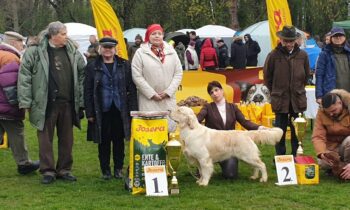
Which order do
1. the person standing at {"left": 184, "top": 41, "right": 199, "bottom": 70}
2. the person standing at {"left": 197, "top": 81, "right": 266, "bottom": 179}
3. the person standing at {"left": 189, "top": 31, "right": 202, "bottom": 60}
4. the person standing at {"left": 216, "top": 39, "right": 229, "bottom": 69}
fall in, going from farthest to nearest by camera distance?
the person standing at {"left": 216, "top": 39, "right": 229, "bottom": 69}
the person standing at {"left": 189, "top": 31, "right": 202, "bottom": 60}
the person standing at {"left": 184, "top": 41, "right": 199, "bottom": 70}
the person standing at {"left": 197, "top": 81, "right": 266, "bottom": 179}

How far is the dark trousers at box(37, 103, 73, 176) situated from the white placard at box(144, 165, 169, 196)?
1.31 meters

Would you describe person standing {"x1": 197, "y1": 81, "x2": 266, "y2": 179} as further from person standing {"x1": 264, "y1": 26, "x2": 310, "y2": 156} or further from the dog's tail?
person standing {"x1": 264, "y1": 26, "x2": 310, "y2": 156}

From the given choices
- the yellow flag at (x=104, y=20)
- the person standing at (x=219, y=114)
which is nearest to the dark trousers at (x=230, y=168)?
the person standing at (x=219, y=114)

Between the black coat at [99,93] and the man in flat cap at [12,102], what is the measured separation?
0.82 metres

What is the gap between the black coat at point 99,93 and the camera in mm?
6219

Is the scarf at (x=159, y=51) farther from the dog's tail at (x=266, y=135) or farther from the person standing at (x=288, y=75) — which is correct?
the person standing at (x=288, y=75)

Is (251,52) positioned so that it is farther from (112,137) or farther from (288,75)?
(112,137)

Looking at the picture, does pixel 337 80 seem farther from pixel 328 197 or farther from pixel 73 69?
pixel 73 69

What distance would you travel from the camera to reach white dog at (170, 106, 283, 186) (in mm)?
6090

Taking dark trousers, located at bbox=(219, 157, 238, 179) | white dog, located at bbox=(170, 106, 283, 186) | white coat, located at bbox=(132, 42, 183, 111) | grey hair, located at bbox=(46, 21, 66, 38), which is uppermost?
grey hair, located at bbox=(46, 21, 66, 38)

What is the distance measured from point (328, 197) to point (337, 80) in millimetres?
1940

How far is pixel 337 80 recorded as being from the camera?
278 inches

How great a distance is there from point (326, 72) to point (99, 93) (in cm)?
267

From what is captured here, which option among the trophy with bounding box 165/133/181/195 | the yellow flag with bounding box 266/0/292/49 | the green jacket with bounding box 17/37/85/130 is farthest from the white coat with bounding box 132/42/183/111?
the yellow flag with bounding box 266/0/292/49
